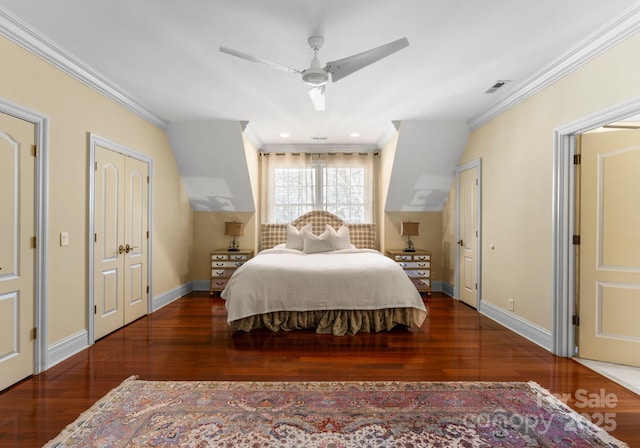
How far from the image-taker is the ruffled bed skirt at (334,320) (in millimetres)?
3639

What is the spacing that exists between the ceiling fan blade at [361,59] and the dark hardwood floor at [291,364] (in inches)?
92.3

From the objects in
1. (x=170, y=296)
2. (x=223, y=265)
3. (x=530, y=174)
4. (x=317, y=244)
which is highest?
(x=530, y=174)

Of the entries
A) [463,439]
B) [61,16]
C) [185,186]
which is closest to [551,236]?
[463,439]

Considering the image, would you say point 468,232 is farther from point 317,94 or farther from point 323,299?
point 317,94

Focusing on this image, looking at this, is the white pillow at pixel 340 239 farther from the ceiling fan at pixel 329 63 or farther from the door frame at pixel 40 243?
the door frame at pixel 40 243

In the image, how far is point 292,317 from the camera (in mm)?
3688

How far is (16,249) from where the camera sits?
248 cm

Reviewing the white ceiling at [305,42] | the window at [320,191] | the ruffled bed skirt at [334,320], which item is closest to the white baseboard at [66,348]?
the ruffled bed skirt at [334,320]

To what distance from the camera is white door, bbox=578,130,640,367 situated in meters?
2.73

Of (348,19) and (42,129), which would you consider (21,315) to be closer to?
(42,129)

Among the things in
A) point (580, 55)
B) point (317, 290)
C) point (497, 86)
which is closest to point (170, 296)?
point (317, 290)

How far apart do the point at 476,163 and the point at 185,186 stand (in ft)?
14.9

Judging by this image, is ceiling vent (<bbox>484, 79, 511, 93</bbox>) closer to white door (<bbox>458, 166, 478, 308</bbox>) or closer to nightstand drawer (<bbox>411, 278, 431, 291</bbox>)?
white door (<bbox>458, 166, 478, 308</bbox>)

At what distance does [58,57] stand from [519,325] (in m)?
5.07
